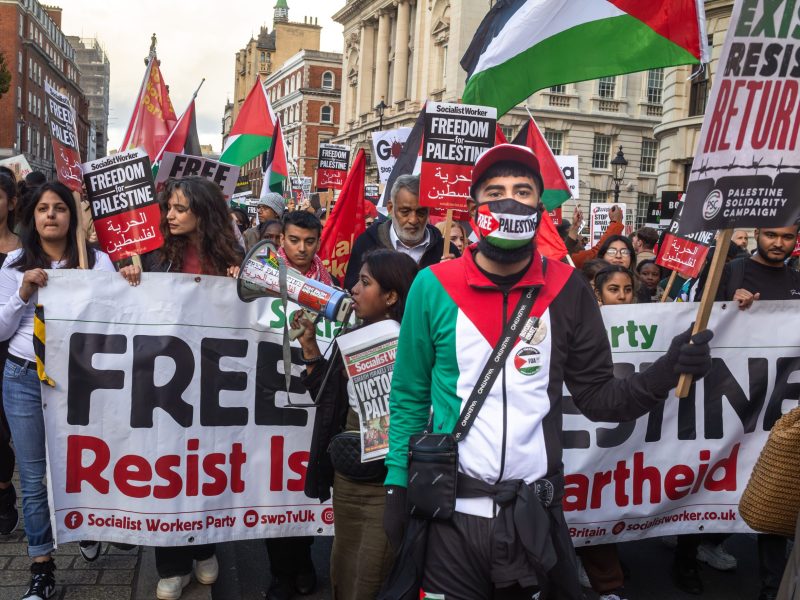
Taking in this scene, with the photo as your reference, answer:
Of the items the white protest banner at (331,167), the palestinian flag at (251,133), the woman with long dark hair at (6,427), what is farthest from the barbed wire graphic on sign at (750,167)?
the white protest banner at (331,167)

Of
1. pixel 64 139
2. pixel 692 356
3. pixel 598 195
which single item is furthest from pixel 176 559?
pixel 598 195

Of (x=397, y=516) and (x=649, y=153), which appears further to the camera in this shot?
(x=649, y=153)

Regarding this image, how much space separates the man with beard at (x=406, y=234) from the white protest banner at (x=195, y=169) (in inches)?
58.2

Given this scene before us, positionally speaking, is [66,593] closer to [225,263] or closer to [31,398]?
[31,398]

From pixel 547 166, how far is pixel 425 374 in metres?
5.79

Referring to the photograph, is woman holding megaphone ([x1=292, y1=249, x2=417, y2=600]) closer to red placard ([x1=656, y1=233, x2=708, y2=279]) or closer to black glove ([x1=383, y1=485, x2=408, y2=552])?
black glove ([x1=383, y1=485, x2=408, y2=552])

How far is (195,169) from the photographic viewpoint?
23.7 ft

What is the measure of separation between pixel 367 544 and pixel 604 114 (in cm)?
5145

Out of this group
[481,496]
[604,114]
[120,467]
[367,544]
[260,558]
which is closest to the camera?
[481,496]

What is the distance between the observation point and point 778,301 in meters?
5.04

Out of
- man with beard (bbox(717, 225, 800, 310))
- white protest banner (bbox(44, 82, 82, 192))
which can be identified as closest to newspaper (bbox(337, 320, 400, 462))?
white protest banner (bbox(44, 82, 82, 192))

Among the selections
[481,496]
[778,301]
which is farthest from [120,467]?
[778,301]

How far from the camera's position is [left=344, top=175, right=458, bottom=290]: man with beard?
602cm

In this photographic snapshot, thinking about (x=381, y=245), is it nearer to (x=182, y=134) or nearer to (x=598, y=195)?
(x=182, y=134)
